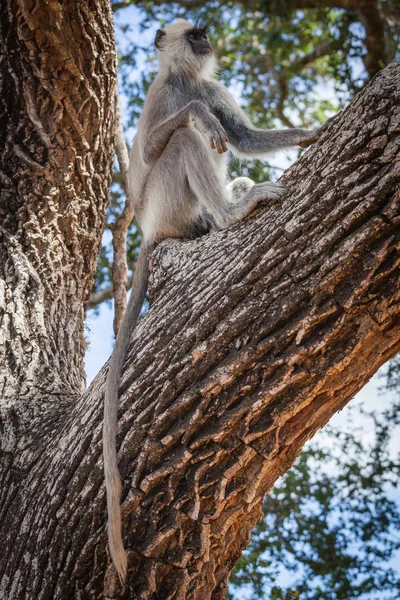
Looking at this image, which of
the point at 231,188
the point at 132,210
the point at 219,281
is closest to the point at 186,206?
the point at 231,188

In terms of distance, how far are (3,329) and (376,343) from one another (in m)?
1.52

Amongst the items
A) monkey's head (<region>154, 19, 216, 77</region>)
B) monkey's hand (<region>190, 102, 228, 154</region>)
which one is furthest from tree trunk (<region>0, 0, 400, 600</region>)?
monkey's head (<region>154, 19, 216, 77</region>)

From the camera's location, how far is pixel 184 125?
11.2 ft

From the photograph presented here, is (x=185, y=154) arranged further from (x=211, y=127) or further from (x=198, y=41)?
(x=198, y=41)

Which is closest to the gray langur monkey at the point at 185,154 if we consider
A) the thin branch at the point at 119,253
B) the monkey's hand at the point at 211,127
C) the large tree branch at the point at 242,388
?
the monkey's hand at the point at 211,127

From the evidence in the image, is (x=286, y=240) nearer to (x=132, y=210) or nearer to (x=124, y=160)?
(x=132, y=210)

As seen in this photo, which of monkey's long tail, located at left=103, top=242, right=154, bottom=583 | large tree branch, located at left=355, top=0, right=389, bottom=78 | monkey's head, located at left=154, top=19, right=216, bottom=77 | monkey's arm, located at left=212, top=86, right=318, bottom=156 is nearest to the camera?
monkey's long tail, located at left=103, top=242, right=154, bottom=583

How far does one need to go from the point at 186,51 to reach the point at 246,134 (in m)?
0.79

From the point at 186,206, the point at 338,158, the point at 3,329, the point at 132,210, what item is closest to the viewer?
the point at 338,158

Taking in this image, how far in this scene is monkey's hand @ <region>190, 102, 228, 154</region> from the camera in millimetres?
2963

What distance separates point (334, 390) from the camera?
192 cm

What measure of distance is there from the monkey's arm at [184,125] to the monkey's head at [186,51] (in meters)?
0.69

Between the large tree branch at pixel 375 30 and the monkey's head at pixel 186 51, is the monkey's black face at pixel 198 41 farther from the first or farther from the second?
the large tree branch at pixel 375 30

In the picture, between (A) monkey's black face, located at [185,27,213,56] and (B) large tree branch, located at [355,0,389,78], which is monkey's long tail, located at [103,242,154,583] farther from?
(B) large tree branch, located at [355,0,389,78]
